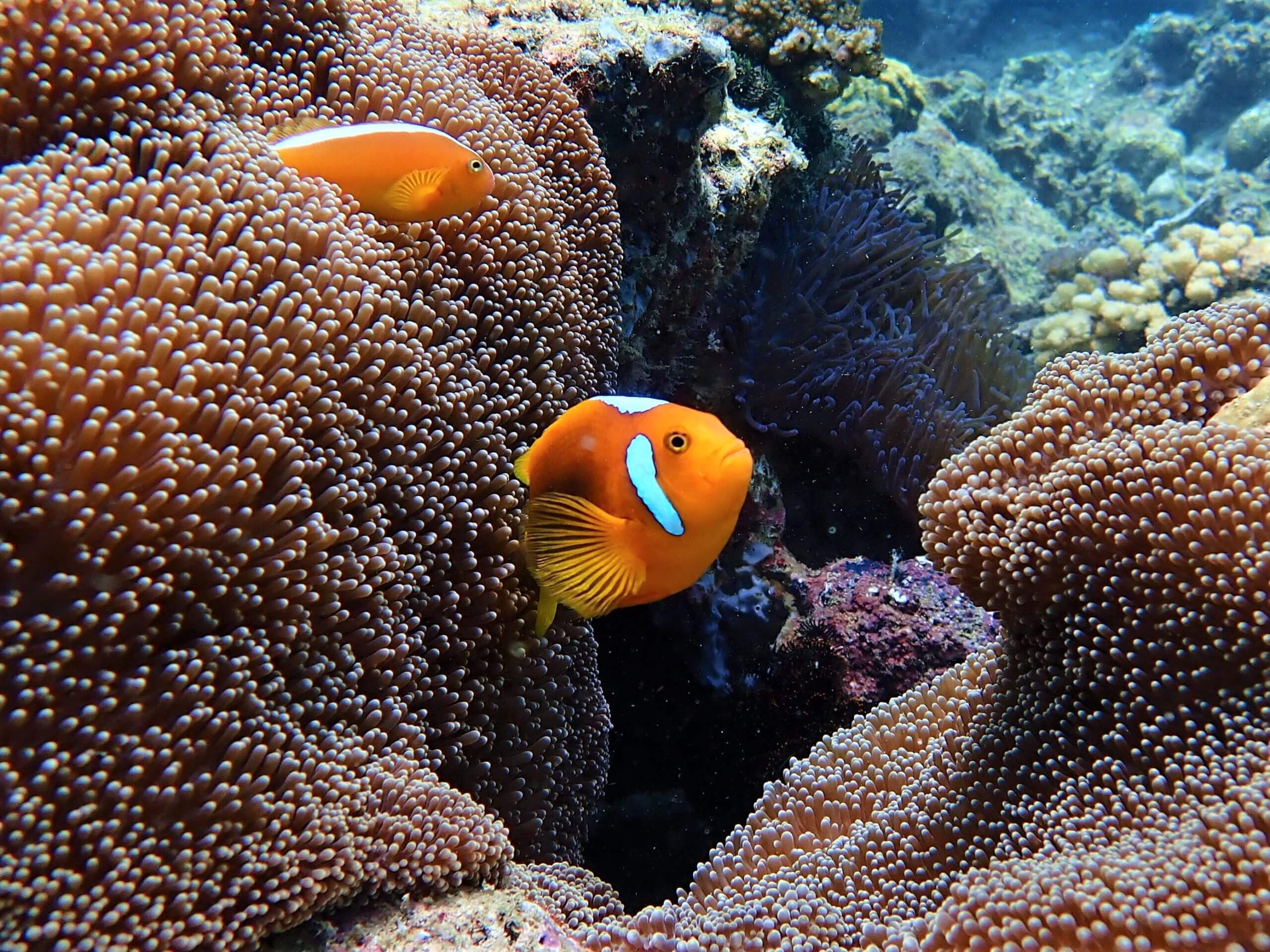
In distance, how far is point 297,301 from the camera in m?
1.93

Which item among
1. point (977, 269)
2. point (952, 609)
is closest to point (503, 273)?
point (952, 609)

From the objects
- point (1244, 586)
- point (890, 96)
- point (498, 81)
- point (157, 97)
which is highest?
point (890, 96)

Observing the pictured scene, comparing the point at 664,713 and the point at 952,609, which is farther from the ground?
the point at 952,609

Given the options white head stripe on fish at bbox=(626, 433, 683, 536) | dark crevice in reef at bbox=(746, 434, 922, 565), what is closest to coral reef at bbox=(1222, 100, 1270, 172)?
dark crevice in reef at bbox=(746, 434, 922, 565)

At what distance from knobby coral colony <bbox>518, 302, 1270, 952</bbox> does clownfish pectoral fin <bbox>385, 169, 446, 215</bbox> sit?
174 cm

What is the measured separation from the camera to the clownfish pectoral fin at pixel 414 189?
7.50 ft

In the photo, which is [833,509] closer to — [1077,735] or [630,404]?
[1077,735]

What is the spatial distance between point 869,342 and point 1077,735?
2.62 m

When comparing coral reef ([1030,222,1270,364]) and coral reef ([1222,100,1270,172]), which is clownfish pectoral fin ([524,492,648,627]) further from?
coral reef ([1222,100,1270,172])

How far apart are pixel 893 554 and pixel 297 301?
2.91 meters

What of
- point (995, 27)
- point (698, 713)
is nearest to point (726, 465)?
point (698, 713)

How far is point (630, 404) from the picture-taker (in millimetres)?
1920

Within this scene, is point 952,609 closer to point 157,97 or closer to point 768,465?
point 768,465

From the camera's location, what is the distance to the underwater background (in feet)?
4.98
